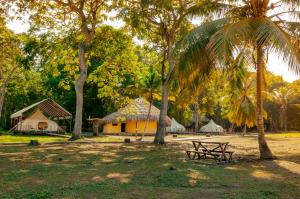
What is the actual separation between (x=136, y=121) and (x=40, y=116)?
36.1ft

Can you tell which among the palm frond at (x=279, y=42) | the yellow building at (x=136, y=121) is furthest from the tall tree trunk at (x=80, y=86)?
the yellow building at (x=136, y=121)

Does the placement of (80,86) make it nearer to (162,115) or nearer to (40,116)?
(162,115)

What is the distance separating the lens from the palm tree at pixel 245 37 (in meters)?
10.9

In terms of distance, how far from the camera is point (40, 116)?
3659 cm

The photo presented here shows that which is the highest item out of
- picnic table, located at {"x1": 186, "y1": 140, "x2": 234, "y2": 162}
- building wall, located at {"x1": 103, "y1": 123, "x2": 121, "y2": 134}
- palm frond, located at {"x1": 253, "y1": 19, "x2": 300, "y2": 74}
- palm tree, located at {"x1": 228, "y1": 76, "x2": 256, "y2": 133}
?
palm frond, located at {"x1": 253, "y1": 19, "x2": 300, "y2": 74}

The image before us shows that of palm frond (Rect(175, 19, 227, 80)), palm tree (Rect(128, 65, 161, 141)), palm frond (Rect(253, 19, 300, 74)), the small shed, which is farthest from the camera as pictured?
the small shed

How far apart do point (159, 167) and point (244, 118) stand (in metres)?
11.9

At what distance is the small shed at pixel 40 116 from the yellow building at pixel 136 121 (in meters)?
6.21

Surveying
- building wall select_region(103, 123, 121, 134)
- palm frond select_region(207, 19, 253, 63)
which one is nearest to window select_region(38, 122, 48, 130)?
building wall select_region(103, 123, 121, 134)

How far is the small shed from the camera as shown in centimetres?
3350

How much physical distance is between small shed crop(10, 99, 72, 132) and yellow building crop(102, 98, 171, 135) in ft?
20.4

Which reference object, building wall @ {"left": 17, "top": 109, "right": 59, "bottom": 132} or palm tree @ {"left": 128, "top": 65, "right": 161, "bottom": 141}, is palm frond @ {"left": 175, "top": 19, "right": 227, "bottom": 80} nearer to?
palm tree @ {"left": 128, "top": 65, "right": 161, "bottom": 141}

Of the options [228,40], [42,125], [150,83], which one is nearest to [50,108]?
[42,125]

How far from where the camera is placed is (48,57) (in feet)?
75.2
